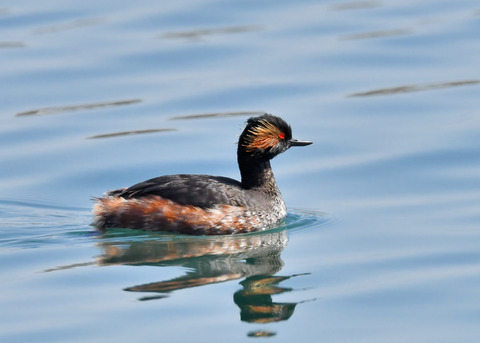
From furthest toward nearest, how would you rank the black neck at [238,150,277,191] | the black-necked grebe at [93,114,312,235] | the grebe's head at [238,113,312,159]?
the black neck at [238,150,277,191] → the grebe's head at [238,113,312,159] → the black-necked grebe at [93,114,312,235]

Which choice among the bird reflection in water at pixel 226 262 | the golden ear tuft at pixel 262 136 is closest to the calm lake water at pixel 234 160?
the bird reflection in water at pixel 226 262

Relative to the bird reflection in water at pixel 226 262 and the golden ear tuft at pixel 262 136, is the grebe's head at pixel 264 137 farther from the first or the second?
the bird reflection in water at pixel 226 262

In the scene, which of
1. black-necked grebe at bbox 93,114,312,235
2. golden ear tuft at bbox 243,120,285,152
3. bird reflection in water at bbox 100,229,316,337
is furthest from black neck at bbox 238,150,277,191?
bird reflection in water at bbox 100,229,316,337

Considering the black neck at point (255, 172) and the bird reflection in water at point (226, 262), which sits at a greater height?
the black neck at point (255, 172)

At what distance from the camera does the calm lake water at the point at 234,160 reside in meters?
7.89

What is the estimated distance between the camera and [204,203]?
10352 mm

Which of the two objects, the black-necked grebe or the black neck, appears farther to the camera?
the black neck

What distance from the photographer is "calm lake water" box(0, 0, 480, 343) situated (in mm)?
7891

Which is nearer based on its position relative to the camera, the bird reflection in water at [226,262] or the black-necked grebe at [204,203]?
the bird reflection in water at [226,262]

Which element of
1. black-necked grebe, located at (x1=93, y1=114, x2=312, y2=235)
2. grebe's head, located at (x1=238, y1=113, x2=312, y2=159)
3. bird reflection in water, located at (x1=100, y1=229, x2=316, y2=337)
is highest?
grebe's head, located at (x1=238, y1=113, x2=312, y2=159)

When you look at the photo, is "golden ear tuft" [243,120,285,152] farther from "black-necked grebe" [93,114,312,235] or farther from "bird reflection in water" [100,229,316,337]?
"bird reflection in water" [100,229,316,337]

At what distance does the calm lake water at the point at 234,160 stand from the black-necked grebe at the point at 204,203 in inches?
7.3

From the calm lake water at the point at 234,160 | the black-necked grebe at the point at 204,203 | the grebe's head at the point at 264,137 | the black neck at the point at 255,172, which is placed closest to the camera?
the calm lake water at the point at 234,160

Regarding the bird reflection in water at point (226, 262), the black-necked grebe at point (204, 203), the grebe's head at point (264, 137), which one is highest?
the grebe's head at point (264, 137)
